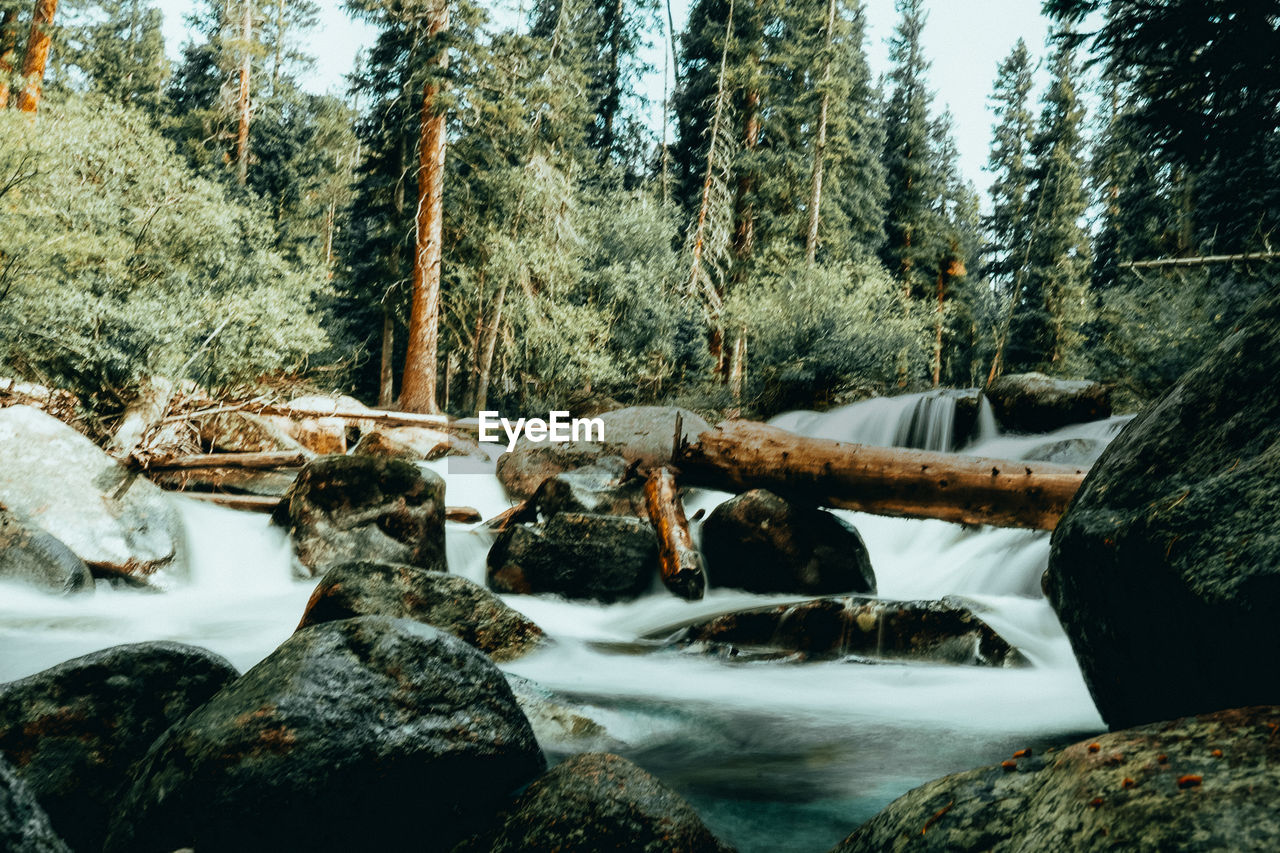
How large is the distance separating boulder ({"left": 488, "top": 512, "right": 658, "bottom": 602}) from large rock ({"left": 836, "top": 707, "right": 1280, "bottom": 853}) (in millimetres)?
5746

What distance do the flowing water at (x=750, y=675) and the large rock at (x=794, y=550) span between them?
25 centimetres

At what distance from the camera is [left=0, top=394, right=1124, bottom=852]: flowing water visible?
4262 mm

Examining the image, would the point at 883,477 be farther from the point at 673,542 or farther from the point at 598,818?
the point at 598,818

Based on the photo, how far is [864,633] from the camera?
618cm

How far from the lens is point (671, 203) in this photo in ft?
85.1

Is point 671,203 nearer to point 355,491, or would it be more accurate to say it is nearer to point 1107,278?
point 355,491

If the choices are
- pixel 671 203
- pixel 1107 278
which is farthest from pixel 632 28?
pixel 1107 278

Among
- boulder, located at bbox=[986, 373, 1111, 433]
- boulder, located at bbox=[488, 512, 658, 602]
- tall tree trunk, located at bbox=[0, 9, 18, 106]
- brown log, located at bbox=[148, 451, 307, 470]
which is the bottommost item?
boulder, located at bbox=[488, 512, 658, 602]

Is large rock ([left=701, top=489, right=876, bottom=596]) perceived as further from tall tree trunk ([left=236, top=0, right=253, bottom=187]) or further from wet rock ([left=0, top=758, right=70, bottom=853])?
tall tree trunk ([left=236, top=0, right=253, bottom=187])

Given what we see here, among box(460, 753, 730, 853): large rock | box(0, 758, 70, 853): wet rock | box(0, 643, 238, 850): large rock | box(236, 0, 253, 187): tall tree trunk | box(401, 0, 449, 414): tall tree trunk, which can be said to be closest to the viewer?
box(0, 758, 70, 853): wet rock

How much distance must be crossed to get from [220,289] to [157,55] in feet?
99.5

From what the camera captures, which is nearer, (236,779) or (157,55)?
(236,779)

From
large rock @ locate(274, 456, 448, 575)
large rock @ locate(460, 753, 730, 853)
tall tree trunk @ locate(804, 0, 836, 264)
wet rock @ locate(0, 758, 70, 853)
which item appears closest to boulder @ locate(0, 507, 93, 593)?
large rock @ locate(274, 456, 448, 575)

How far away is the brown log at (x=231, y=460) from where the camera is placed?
9680mm
